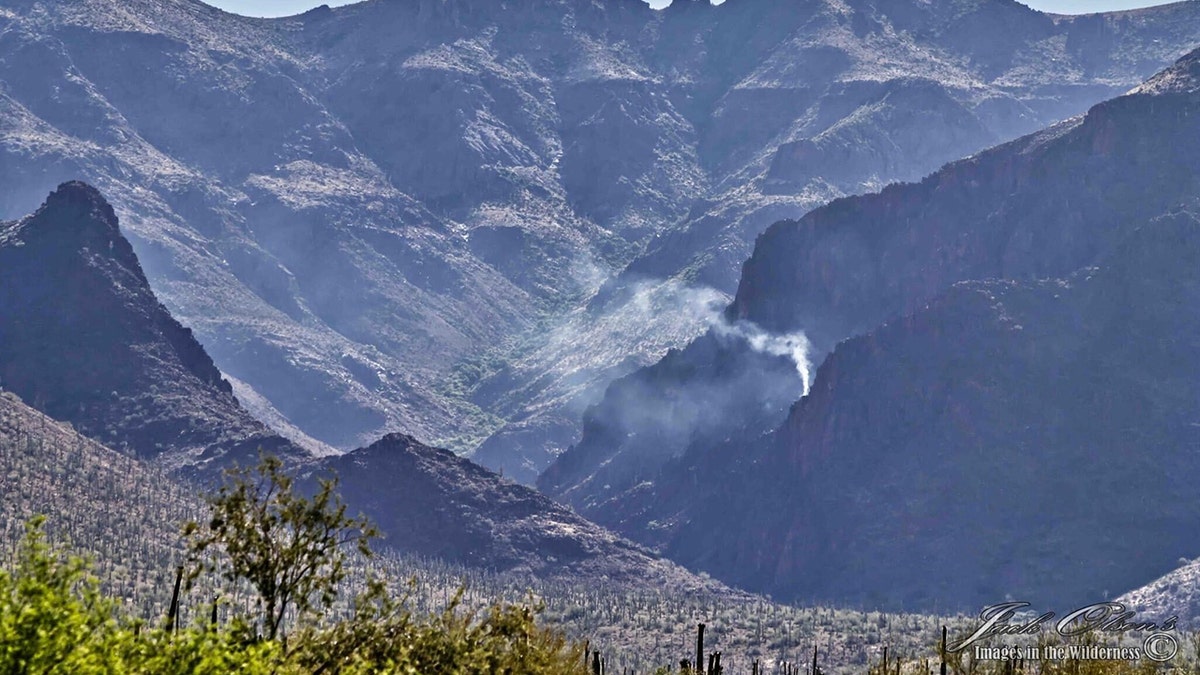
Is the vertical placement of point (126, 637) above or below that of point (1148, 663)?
below

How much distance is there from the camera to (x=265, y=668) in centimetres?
4425

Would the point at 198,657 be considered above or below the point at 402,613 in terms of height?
below

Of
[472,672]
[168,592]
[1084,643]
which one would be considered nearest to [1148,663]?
[1084,643]

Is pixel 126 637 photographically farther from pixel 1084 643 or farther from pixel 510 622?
pixel 1084 643

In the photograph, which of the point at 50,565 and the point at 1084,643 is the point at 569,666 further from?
the point at 50,565

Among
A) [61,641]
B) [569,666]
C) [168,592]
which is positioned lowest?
[61,641]

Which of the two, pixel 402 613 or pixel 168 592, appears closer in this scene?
pixel 402 613

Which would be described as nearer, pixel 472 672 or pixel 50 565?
pixel 50 565

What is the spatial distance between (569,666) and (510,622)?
369 cm

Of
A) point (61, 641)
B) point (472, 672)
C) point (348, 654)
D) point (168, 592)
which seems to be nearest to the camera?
point (61, 641)

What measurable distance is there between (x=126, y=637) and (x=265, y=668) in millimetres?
3101

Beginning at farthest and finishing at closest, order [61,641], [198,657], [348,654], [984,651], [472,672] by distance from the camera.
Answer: [984,651] → [472,672] → [348,654] → [198,657] → [61,641]

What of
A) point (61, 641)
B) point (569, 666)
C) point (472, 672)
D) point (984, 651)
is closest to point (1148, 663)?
point (984, 651)

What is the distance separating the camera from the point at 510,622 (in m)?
64.9
